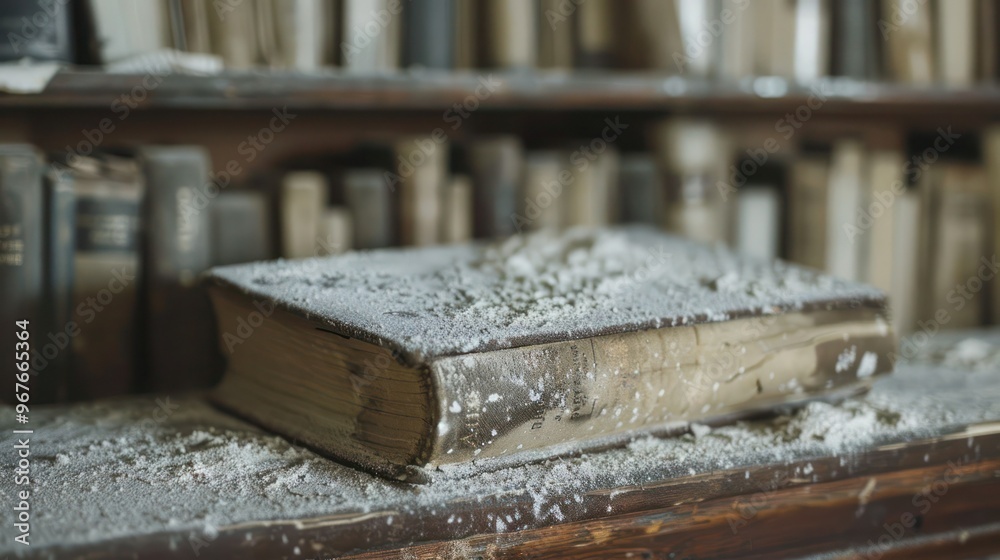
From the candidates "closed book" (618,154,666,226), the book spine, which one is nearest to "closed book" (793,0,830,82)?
"closed book" (618,154,666,226)

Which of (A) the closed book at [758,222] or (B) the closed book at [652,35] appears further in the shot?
(A) the closed book at [758,222]

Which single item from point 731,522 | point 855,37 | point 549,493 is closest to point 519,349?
point 549,493

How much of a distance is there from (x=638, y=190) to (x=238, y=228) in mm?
490

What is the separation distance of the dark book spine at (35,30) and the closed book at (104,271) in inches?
4.1

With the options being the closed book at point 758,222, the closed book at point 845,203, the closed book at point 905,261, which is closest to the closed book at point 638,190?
the closed book at point 758,222

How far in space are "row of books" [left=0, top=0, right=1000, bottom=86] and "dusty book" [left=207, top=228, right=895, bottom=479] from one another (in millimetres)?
247

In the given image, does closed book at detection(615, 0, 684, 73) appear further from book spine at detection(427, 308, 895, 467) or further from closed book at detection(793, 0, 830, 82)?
book spine at detection(427, 308, 895, 467)

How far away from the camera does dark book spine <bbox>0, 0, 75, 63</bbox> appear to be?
777mm

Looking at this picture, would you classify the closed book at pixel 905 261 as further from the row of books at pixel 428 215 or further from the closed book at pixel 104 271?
the closed book at pixel 104 271

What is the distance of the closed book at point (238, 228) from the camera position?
3.08ft

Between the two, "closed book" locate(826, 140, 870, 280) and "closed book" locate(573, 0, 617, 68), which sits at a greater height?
"closed book" locate(573, 0, 617, 68)

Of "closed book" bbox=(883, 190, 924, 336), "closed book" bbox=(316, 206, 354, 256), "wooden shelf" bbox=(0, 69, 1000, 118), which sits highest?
"wooden shelf" bbox=(0, 69, 1000, 118)

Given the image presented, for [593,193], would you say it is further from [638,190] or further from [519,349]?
[519,349]

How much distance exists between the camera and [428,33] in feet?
3.14
